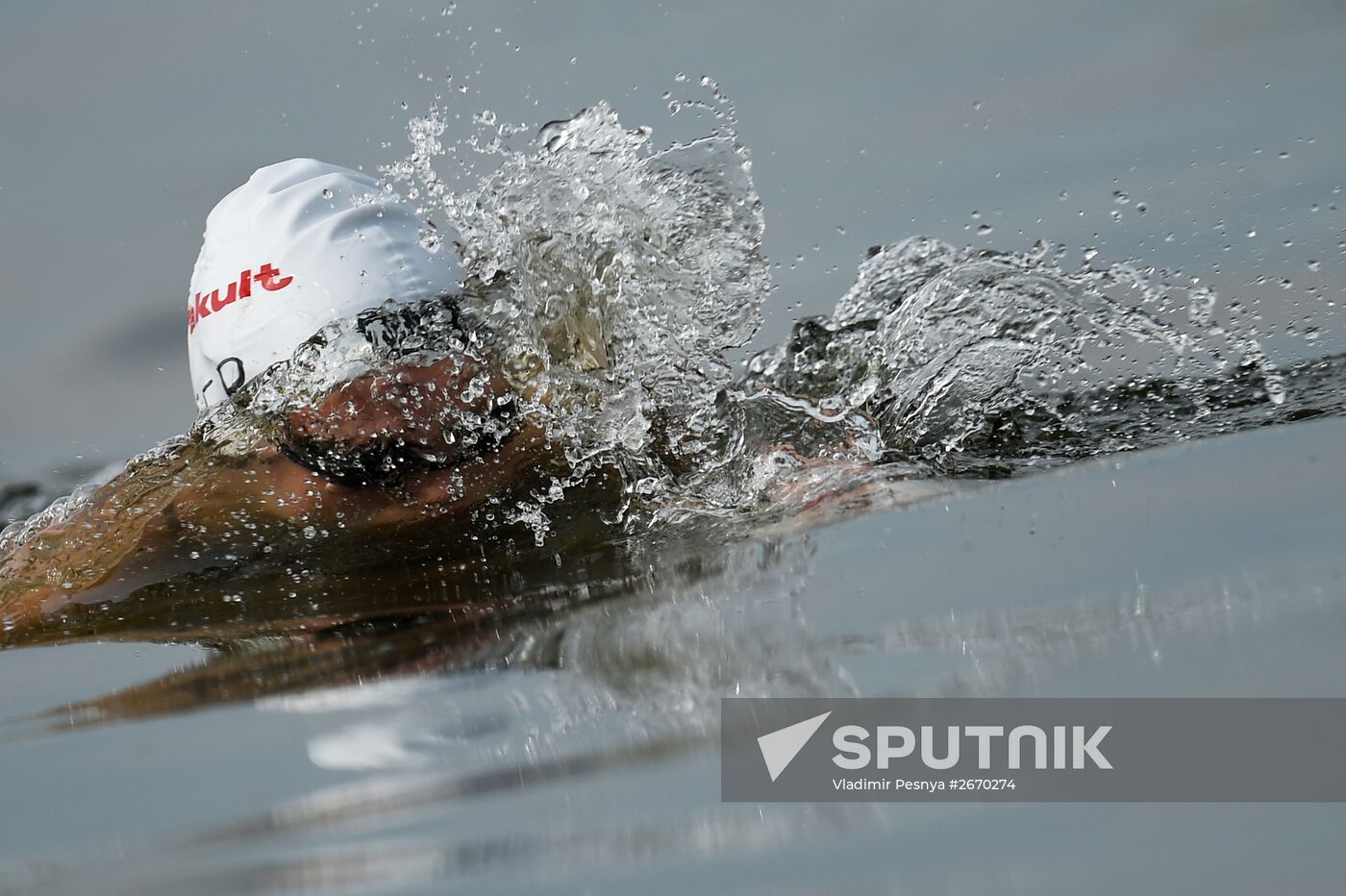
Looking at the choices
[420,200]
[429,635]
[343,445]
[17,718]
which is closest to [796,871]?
[429,635]

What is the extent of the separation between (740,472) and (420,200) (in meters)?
Result: 1.17

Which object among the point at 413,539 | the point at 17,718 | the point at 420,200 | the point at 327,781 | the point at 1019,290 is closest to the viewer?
the point at 327,781

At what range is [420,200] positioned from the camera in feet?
10.8

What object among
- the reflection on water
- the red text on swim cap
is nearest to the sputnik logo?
the reflection on water

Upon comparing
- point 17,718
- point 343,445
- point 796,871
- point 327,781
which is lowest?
point 796,871

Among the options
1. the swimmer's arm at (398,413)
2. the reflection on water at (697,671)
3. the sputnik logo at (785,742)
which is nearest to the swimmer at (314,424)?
the swimmer's arm at (398,413)

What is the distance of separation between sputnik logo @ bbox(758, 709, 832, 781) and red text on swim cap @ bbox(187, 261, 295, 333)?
2.13 m

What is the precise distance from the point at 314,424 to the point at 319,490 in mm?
167

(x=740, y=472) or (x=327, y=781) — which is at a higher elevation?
(x=740, y=472)

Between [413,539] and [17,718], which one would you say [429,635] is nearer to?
[17,718]

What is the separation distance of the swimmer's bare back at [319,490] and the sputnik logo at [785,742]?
1761 millimetres

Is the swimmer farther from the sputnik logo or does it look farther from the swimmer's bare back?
the sputnik logo

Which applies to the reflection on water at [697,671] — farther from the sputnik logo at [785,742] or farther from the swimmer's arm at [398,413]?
the swimmer's arm at [398,413]

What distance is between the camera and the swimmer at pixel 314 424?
2.93m
